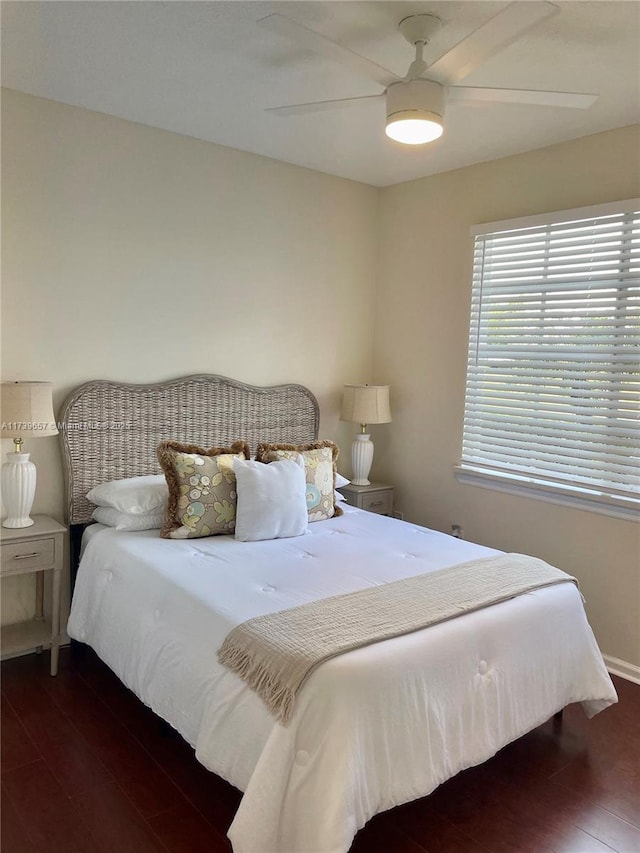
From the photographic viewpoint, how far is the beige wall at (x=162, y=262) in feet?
9.88

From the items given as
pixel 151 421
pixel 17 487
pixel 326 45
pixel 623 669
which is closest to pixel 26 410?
pixel 17 487

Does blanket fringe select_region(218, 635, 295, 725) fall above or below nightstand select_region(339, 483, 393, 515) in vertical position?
below

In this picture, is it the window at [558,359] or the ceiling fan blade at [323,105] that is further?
the window at [558,359]

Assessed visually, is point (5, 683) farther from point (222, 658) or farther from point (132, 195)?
point (132, 195)

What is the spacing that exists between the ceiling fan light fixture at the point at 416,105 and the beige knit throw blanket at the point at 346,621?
1675 mm

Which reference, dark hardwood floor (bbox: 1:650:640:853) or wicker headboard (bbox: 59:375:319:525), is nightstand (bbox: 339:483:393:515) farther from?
dark hardwood floor (bbox: 1:650:640:853)

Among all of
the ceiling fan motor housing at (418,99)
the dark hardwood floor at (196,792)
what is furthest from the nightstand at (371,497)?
the ceiling fan motor housing at (418,99)

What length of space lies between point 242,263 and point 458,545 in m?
2.04

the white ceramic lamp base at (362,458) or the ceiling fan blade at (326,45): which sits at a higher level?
the ceiling fan blade at (326,45)

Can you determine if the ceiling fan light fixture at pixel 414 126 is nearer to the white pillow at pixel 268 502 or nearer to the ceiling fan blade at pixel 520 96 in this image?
the ceiling fan blade at pixel 520 96

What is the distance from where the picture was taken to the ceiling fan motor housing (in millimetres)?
2170

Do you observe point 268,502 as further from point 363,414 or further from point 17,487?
point 363,414

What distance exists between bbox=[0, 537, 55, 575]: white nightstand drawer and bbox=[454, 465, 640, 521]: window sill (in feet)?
7.73

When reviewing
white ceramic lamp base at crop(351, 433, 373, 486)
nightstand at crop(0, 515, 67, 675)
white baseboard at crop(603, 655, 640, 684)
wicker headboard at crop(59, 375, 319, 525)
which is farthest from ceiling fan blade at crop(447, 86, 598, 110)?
white baseboard at crop(603, 655, 640, 684)
